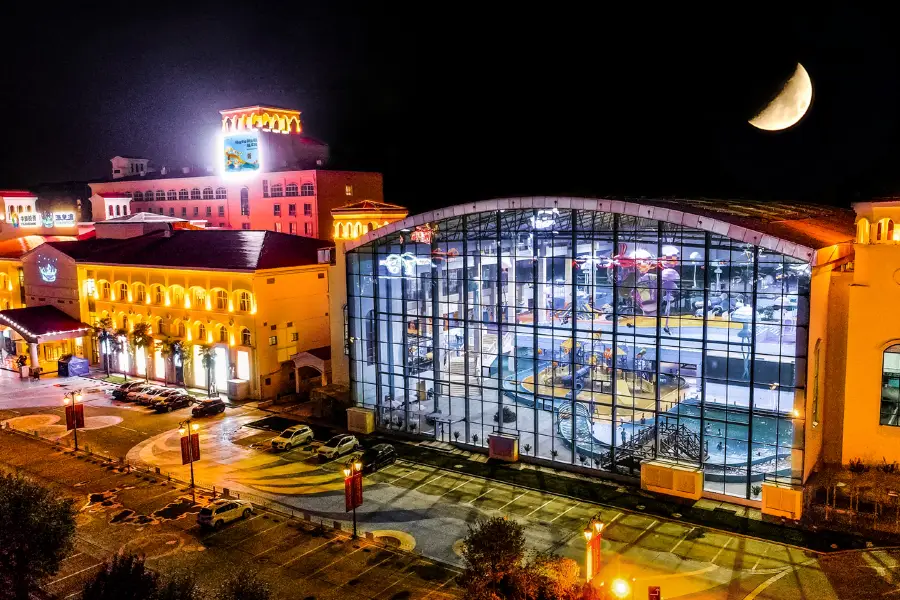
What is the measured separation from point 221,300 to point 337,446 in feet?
62.7

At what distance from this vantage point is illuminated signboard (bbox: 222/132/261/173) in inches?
3132

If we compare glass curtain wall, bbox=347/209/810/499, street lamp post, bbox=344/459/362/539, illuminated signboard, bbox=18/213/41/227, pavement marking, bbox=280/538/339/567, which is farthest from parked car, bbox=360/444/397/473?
illuminated signboard, bbox=18/213/41/227

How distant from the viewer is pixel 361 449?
132ft

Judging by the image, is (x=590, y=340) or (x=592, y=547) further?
(x=590, y=340)

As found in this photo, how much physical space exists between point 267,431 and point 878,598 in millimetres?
32210

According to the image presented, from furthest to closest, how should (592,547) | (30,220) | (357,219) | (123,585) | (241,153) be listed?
1. (30,220)
2. (241,153)
3. (357,219)
4. (592,547)
5. (123,585)

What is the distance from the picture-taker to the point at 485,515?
31.5 meters

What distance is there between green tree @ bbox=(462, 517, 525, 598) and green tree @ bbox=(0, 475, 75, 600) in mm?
12645

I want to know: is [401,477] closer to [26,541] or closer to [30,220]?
[26,541]

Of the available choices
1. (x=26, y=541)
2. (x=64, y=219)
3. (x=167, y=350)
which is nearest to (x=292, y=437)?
(x=167, y=350)

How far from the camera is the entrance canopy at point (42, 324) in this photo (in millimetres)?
59562

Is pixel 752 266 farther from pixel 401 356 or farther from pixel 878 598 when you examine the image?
pixel 401 356

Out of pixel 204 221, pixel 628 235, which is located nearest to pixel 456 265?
pixel 628 235

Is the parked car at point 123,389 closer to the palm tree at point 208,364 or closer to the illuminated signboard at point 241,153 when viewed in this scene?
the palm tree at point 208,364
